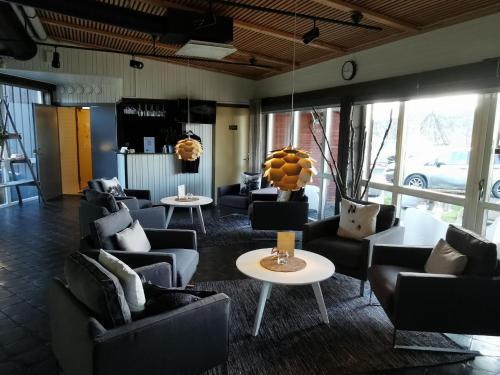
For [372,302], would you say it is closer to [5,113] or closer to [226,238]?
[226,238]

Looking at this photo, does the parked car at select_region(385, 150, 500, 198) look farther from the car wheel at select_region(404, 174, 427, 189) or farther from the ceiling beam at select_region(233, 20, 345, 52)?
the ceiling beam at select_region(233, 20, 345, 52)

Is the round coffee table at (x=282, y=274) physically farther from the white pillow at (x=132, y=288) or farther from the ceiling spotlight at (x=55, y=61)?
the ceiling spotlight at (x=55, y=61)

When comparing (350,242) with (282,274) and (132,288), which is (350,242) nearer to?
(282,274)

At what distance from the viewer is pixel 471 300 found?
246 cm

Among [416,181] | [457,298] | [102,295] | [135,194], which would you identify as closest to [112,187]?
[135,194]

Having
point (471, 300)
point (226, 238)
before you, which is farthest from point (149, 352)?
point (226, 238)

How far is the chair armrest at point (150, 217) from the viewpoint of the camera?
15.1ft

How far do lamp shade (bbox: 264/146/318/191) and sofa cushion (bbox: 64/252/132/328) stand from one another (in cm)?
131

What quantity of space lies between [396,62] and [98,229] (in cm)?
395

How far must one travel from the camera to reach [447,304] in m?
2.49

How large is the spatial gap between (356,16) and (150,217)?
3.46m

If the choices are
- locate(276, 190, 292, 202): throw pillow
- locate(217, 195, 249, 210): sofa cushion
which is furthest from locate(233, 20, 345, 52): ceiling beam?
locate(217, 195, 249, 210): sofa cushion

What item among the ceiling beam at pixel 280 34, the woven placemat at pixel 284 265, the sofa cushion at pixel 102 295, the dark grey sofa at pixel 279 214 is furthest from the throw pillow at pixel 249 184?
the sofa cushion at pixel 102 295

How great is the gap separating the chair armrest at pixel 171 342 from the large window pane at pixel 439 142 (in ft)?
10.3
